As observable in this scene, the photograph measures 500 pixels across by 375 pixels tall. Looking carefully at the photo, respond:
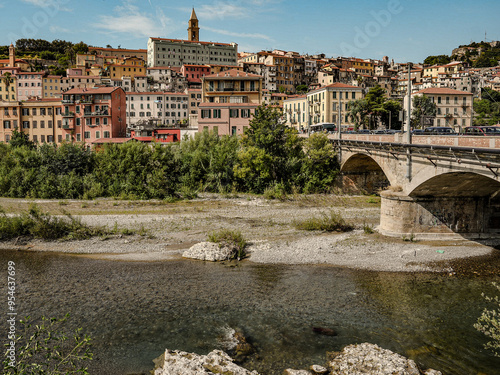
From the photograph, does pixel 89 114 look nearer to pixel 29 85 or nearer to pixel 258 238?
pixel 258 238

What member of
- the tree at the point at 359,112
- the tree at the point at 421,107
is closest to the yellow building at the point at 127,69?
the tree at the point at 359,112

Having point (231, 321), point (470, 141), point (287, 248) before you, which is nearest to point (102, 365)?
point (231, 321)

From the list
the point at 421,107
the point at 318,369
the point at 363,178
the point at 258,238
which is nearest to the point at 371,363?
the point at 318,369

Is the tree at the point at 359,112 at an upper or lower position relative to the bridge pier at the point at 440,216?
upper

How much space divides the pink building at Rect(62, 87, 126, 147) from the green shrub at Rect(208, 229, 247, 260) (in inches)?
1685

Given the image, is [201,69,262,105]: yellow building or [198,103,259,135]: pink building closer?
[198,103,259,135]: pink building

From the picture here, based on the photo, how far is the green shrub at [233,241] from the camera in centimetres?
2228

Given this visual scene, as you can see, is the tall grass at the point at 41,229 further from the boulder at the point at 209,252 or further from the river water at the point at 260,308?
the boulder at the point at 209,252

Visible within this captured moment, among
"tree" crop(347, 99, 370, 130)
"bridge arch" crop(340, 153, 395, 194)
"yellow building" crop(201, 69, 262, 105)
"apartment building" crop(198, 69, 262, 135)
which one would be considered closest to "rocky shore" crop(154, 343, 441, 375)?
"bridge arch" crop(340, 153, 395, 194)

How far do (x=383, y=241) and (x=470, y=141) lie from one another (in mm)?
8240

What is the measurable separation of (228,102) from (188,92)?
1475 inches

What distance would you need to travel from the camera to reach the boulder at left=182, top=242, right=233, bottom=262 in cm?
2184

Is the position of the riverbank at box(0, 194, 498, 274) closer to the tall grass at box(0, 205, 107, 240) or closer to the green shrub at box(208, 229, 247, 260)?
the green shrub at box(208, 229, 247, 260)

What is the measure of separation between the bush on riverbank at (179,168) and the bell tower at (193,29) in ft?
398
